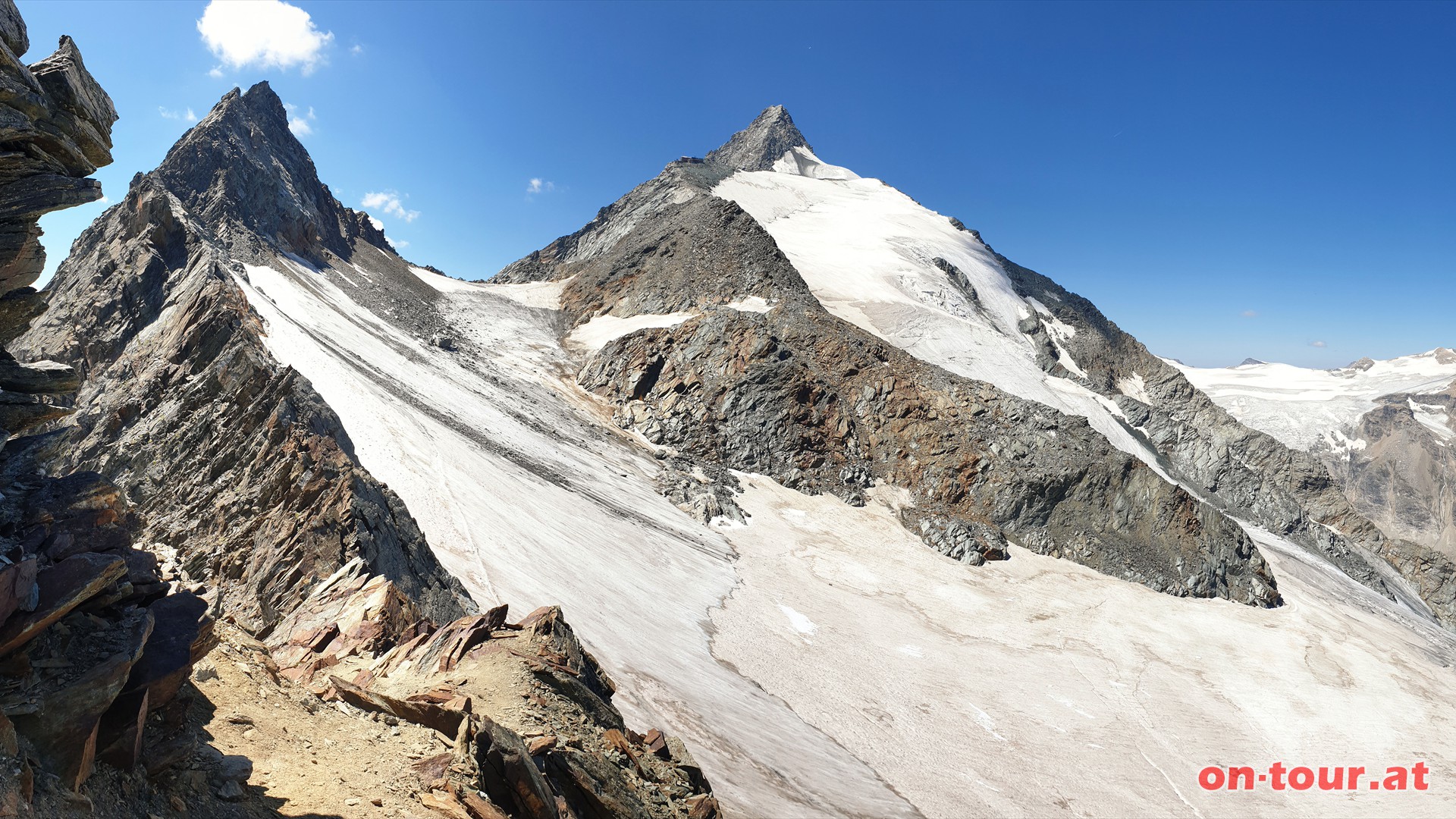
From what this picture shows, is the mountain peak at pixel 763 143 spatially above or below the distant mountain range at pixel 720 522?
above

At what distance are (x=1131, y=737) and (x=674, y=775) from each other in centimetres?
2351

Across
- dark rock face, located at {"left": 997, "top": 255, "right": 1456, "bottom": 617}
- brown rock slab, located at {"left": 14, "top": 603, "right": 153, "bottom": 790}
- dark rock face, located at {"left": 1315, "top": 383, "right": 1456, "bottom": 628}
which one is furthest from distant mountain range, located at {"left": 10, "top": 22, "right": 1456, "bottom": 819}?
dark rock face, located at {"left": 1315, "top": 383, "right": 1456, "bottom": 628}

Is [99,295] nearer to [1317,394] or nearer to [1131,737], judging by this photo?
[1131,737]

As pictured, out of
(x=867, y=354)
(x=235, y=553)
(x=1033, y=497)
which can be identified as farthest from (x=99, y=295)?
(x=1033, y=497)

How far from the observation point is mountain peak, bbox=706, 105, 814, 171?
141m

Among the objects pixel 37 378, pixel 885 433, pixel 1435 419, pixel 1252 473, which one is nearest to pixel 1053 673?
pixel 885 433

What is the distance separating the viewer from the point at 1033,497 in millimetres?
43906

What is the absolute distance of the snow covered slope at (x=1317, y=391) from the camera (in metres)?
123

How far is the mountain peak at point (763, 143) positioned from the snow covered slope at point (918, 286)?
18.6m

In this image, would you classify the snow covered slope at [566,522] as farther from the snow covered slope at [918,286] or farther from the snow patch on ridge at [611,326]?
the snow covered slope at [918,286]

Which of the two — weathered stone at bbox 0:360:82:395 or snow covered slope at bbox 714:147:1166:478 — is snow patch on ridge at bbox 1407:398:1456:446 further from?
weathered stone at bbox 0:360:82:395

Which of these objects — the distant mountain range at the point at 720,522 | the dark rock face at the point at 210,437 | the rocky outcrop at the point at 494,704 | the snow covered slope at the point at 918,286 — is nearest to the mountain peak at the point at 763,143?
the snow covered slope at the point at 918,286

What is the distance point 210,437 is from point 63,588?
1553cm

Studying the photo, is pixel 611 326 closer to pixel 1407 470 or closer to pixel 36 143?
pixel 36 143
